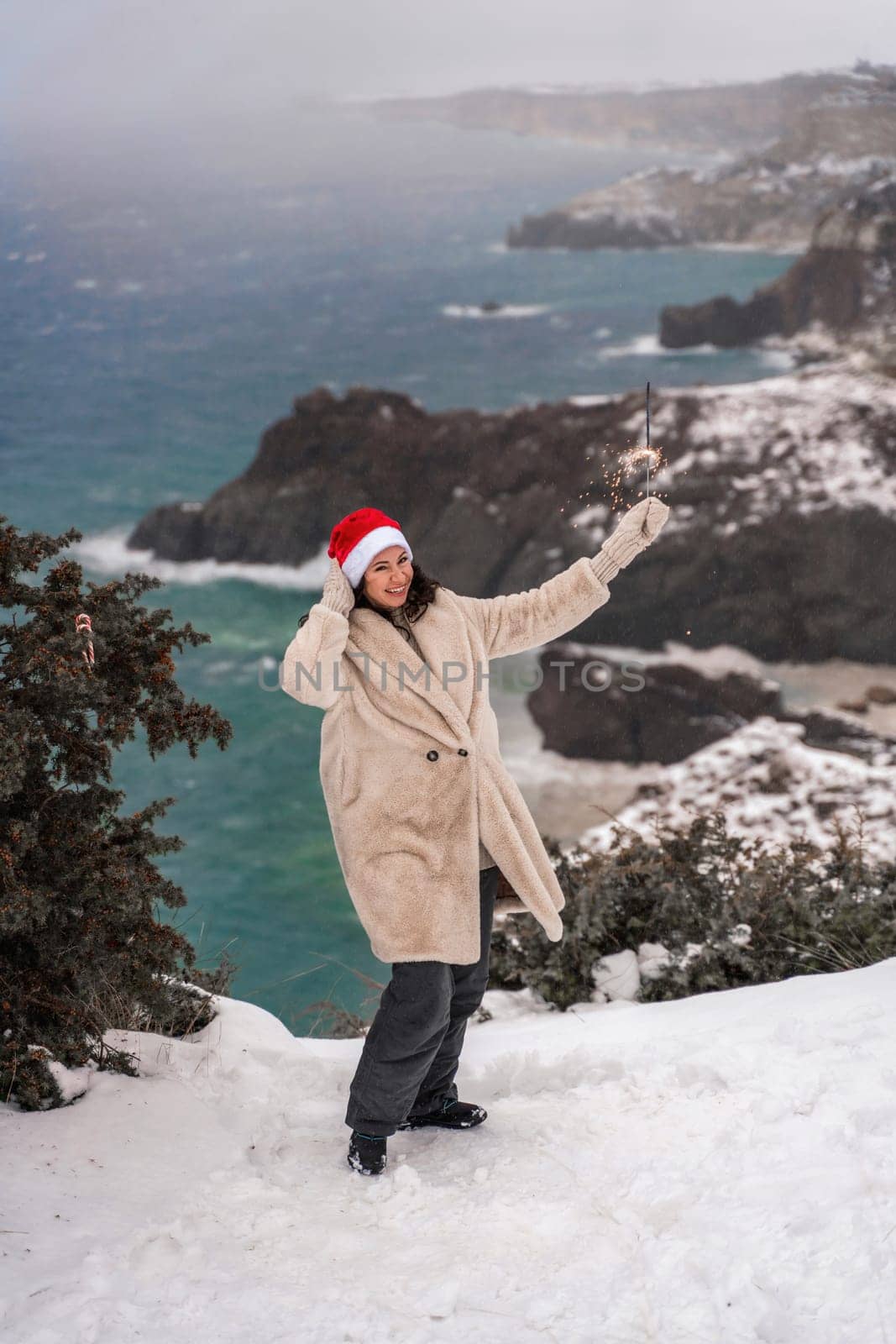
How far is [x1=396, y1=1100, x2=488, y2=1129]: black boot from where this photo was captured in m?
2.40

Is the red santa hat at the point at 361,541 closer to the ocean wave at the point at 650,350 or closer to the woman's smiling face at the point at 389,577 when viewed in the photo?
the woman's smiling face at the point at 389,577

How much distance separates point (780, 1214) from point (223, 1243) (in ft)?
2.97

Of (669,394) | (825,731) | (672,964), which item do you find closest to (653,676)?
(825,731)

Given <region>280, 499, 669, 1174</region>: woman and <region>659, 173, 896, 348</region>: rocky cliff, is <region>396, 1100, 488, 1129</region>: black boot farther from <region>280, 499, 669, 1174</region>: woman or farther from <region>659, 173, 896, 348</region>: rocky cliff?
<region>659, 173, 896, 348</region>: rocky cliff

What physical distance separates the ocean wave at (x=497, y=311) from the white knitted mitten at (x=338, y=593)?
13.0 meters

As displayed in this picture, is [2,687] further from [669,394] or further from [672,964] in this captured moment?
[669,394]

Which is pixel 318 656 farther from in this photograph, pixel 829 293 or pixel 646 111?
pixel 646 111

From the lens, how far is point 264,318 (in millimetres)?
14516

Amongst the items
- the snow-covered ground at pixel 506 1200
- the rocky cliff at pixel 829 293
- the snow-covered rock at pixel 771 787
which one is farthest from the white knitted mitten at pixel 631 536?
the rocky cliff at pixel 829 293

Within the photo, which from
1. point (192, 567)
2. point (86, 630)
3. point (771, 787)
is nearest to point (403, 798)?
point (86, 630)

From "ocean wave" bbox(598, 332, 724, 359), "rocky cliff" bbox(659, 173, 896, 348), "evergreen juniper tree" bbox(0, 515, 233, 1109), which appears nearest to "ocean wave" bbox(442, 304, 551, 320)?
"ocean wave" bbox(598, 332, 724, 359)

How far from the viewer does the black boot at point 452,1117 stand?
240 centimetres

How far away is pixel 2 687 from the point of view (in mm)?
2461

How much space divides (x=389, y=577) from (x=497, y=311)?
13231 mm
